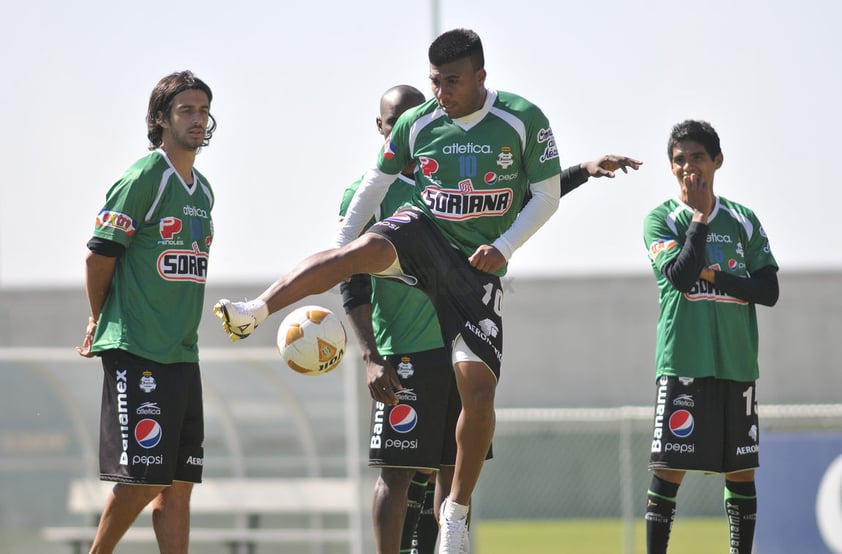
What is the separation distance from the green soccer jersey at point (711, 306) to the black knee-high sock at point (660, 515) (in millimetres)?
646

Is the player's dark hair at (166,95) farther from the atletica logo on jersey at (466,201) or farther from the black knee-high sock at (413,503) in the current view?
the black knee-high sock at (413,503)

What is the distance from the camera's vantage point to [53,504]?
42.2 feet

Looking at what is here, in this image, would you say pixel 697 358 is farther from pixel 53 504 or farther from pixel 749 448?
pixel 53 504

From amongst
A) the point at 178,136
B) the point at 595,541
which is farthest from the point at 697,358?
the point at 595,541

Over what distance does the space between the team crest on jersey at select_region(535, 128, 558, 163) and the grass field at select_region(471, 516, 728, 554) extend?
35.9 feet

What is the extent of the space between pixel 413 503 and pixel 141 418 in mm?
1599


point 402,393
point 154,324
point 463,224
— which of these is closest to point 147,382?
point 154,324

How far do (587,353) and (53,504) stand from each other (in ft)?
82.0

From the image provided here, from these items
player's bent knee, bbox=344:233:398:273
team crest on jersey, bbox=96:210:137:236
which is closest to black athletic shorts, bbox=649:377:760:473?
player's bent knee, bbox=344:233:398:273

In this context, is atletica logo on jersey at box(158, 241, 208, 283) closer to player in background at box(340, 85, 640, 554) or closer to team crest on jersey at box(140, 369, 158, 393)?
team crest on jersey at box(140, 369, 158, 393)

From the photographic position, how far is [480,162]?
5840 millimetres

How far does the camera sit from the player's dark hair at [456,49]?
585 centimetres

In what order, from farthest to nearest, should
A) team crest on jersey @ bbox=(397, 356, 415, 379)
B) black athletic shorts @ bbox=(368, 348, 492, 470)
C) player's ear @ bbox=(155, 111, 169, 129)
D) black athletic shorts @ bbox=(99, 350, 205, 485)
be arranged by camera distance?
team crest on jersey @ bbox=(397, 356, 415, 379), black athletic shorts @ bbox=(368, 348, 492, 470), player's ear @ bbox=(155, 111, 169, 129), black athletic shorts @ bbox=(99, 350, 205, 485)

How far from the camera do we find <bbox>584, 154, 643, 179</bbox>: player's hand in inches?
257
